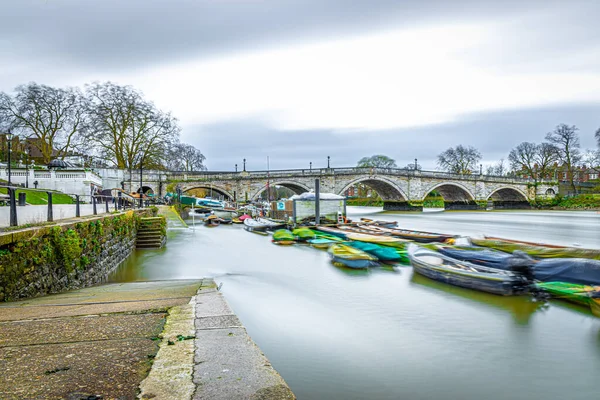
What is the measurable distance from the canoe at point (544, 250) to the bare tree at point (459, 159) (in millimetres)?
60055

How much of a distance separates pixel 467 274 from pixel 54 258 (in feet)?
26.5

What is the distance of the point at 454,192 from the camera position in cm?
5688

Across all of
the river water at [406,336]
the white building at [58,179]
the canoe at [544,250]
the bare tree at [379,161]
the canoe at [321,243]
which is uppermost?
the bare tree at [379,161]

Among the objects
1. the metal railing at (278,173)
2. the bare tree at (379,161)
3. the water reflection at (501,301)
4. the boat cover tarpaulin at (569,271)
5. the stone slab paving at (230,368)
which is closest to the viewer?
the stone slab paving at (230,368)

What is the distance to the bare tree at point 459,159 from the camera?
6927 cm

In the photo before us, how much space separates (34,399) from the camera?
2279 mm

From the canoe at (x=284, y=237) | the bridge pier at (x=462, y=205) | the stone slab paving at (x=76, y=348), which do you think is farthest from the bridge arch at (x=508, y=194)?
the stone slab paving at (x=76, y=348)

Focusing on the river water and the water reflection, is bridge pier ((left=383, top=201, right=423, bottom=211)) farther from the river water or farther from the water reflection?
the water reflection

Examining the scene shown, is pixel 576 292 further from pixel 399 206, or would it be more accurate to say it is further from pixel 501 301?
pixel 399 206

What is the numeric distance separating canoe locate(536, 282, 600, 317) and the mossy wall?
9036 mm

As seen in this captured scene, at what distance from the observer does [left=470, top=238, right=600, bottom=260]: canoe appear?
30.4 feet

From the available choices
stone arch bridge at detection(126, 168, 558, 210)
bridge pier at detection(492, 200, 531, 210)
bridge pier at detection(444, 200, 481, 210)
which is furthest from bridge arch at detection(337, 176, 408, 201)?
bridge pier at detection(492, 200, 531, 210)

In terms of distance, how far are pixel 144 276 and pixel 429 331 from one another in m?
7.91

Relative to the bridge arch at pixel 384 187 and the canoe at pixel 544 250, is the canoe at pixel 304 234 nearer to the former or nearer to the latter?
the canoe at pixel 544 250
